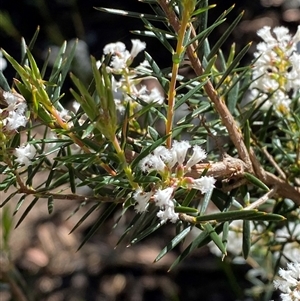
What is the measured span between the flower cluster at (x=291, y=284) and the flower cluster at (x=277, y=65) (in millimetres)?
197

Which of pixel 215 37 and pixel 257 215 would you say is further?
pixel 215 37

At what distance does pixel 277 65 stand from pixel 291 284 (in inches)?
9.4

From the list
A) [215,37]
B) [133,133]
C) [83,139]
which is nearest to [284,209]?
[133,133]

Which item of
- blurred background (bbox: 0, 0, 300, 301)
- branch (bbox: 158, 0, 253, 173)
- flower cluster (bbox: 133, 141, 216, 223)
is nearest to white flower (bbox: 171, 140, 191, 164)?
flower cluster (bbox: 133, 141, 216, 223)

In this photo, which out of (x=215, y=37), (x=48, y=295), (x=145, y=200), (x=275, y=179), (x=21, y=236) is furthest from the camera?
(x=21, y=236)

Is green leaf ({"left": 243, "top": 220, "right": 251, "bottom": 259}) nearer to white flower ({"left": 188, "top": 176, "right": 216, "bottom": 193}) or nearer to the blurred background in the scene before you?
white flower ({"left": 188, "top": 176, "right": 216, "bottom": 193})

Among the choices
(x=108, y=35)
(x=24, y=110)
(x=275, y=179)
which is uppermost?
(x=24, y=110)

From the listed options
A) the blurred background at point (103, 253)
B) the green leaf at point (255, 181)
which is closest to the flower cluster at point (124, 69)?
the green leaf at point (255, 181)

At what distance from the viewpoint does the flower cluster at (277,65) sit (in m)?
0.56

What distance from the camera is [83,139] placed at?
0.41m

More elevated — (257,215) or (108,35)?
(257,215)

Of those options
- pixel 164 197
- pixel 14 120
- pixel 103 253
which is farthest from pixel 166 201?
pixel 103 253

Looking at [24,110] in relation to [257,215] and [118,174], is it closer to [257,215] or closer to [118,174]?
[118,174]

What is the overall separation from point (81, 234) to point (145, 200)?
1228 millimetres
